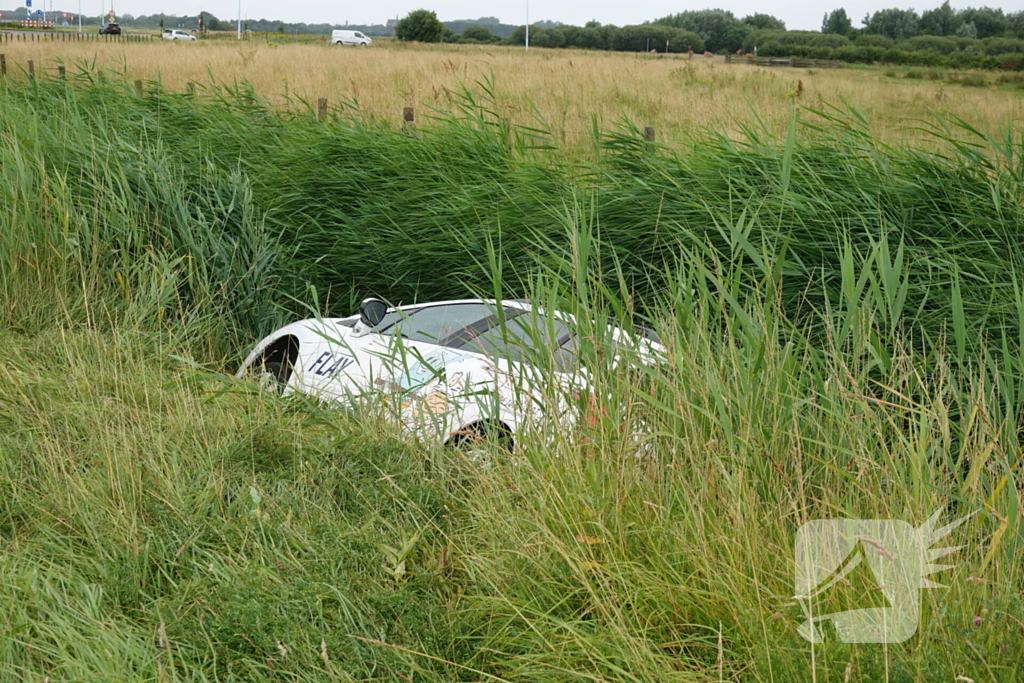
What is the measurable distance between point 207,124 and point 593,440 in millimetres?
8288

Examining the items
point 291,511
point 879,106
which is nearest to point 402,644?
point 291,511

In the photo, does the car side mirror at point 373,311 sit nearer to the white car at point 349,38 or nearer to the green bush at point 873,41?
the green bush at point 873,41

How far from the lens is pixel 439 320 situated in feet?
18.5

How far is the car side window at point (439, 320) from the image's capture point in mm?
5414

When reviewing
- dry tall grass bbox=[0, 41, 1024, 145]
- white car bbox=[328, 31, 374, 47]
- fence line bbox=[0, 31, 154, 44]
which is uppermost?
white car bbox=[328, 31, 374, 47]

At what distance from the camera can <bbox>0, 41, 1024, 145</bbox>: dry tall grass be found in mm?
11266

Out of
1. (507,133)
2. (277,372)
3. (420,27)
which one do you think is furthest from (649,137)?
(420,27)

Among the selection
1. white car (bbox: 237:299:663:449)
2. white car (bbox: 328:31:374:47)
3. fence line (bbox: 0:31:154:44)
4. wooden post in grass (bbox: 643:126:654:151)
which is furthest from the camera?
white car (bbox: 328:31:374:47)

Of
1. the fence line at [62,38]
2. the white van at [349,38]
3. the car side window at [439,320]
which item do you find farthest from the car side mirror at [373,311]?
the white van at [349,38]

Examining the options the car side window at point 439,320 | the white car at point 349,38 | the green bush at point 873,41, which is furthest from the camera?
the white car at point 349,38

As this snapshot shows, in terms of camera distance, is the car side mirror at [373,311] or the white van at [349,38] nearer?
the car side mirror at [373,311]

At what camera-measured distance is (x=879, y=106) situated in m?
18.5

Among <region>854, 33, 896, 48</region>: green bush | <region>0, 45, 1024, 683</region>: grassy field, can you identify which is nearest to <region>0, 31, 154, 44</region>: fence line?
<region>0, 45, 1024, 683</region>: grassy field

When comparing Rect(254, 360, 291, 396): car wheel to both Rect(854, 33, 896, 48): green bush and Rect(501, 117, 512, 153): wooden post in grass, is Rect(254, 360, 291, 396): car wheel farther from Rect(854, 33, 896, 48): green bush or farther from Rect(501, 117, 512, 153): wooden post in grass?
Rect(854, 33, 896, 48): green bush
